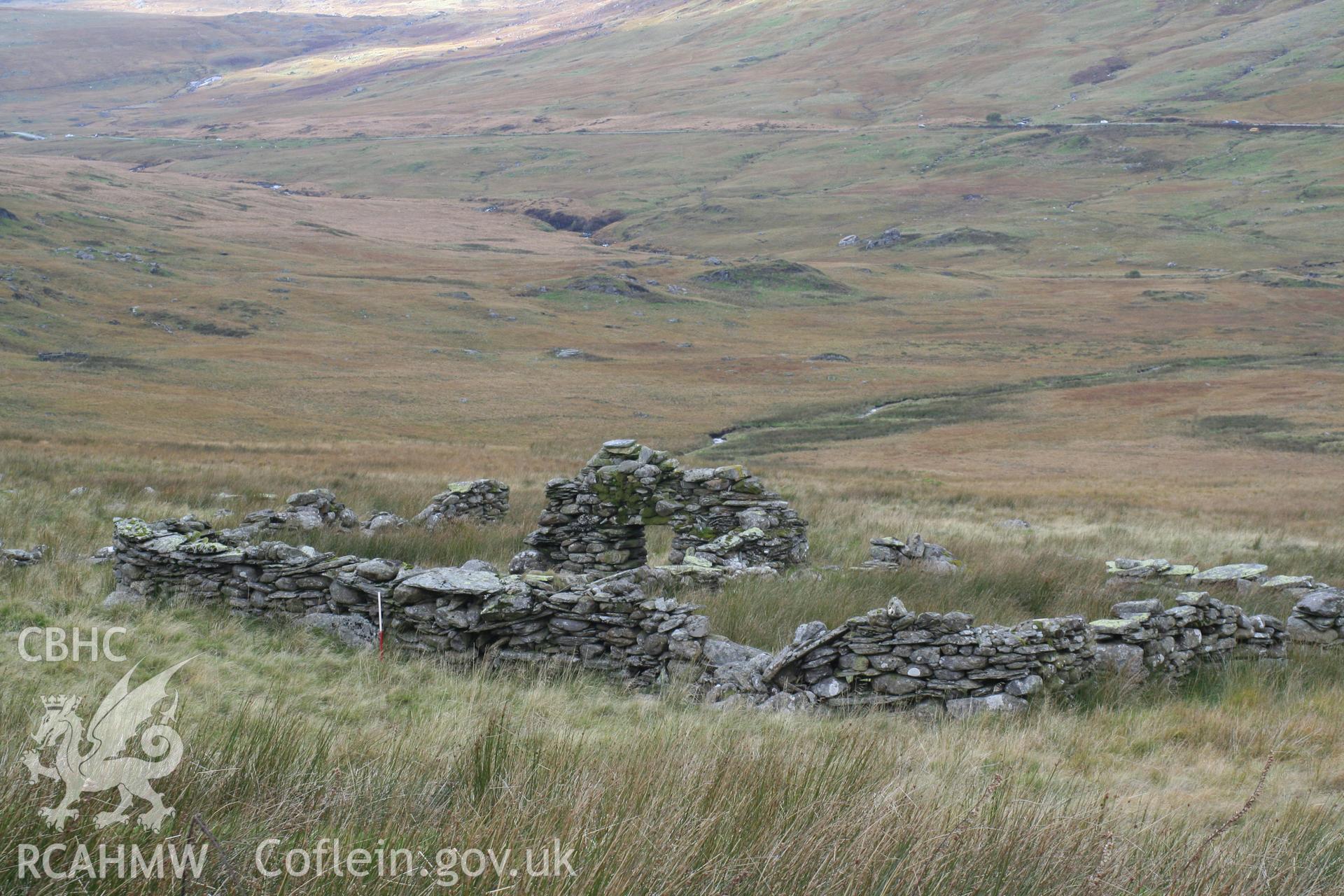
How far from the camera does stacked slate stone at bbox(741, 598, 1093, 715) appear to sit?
8.77m

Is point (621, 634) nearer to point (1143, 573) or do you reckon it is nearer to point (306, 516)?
point (306, 516)

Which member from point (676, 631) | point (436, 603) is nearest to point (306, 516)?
point (436, 603)

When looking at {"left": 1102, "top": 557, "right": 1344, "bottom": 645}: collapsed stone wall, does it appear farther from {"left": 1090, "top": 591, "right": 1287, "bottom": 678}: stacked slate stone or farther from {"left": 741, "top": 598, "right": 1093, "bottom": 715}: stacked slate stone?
{"left": 741, "top": 598, "right": 1093, "bottom": 715}: stacked slate stone

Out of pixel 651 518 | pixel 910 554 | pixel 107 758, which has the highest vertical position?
pixel 107 758

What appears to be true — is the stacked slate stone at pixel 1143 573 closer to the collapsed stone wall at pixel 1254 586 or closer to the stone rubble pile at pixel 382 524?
the collapsed stone wall at pixel 1254 586

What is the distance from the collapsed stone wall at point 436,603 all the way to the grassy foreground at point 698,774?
18.5 inches

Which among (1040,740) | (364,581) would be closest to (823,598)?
(1040,740)

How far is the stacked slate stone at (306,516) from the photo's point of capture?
16.3 m

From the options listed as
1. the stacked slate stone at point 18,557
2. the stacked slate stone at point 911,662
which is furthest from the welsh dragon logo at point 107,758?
the stacked slate stone at point 18,557

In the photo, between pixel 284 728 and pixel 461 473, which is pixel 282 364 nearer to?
pixel 461 473

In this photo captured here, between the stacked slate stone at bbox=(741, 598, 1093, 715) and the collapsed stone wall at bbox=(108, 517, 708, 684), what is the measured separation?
1.07m

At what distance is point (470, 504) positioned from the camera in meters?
20.0

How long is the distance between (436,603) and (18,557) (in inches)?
242

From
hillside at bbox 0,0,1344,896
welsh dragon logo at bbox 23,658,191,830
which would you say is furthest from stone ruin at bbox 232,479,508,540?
welsh dragon logo at bbox 23,658,191,830
